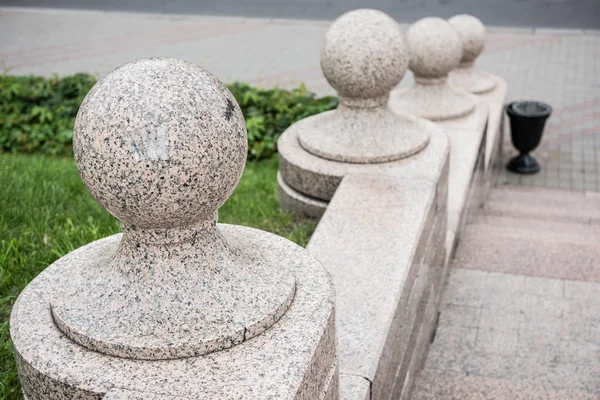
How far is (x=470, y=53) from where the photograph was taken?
9266 millimetres

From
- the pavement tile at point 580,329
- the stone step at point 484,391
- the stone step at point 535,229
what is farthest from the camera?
the stone step at point 535,229

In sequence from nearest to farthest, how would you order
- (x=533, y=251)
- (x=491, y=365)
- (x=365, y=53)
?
(x=491, y=365) → (x=365, y=53) → (x=533, y=251)

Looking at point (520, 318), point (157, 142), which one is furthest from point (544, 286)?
point (157, 142)

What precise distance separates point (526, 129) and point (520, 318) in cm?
502

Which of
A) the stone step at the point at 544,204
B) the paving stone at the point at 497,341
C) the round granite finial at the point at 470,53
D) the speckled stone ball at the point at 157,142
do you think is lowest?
the stone step at the point at 544,204

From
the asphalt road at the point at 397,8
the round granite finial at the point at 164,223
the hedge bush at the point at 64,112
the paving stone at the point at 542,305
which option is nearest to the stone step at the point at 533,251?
the paving stone at the point at 542,305

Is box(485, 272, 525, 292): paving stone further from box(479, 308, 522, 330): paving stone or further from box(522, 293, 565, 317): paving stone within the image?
box(479, 308, 522, 330): paving stone

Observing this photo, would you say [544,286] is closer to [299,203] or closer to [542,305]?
[542,305]

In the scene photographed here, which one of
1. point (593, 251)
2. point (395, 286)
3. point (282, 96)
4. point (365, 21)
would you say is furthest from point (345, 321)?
point (282, 96)

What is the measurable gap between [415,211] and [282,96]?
5156 millimetres

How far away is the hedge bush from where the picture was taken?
28.5ft

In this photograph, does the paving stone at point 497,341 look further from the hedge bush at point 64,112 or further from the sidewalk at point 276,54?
the sidewalk at point 276,54

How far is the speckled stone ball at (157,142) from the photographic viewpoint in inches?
96.9

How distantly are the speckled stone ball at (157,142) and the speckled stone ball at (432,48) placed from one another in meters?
5.00
